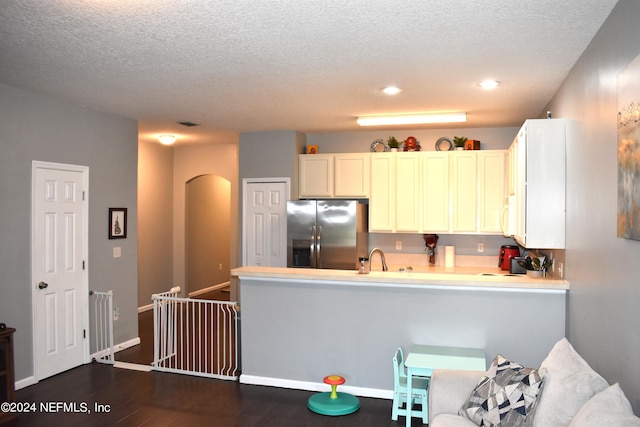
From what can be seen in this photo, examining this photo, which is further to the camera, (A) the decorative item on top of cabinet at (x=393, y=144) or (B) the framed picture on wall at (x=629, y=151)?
(A) the decorative item on top of cabinet at (x=393, y=144)

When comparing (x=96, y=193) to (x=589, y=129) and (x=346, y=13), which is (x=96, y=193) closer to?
(x=346, y=13)

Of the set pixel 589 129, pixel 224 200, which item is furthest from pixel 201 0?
pixel 224 200

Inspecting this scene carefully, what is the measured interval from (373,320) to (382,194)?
250 cm

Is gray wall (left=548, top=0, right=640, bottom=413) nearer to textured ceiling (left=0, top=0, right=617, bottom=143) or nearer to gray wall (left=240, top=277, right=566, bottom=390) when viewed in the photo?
textured ceiling (left=0, top=0, right=617, bottom=143)

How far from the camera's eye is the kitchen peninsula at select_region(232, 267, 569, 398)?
4.04m

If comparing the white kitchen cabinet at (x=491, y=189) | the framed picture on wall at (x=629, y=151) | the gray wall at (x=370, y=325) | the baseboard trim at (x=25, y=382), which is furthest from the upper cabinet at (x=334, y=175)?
the framed picture on wall at (x=629, y=151)

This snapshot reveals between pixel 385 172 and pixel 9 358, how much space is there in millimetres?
4469

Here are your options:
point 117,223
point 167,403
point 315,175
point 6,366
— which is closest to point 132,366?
point 167,403

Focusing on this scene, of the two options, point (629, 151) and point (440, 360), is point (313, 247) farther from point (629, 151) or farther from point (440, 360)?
point (629, 151)

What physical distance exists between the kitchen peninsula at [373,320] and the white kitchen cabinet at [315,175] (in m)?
2.24

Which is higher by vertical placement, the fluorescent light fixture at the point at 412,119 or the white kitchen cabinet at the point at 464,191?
the fluorescent light fixture at the point at 412,119

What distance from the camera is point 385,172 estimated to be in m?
6.52

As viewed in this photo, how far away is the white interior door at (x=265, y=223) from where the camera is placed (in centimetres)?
693

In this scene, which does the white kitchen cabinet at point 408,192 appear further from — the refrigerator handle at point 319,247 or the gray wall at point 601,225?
the gray wall at point 601,225
